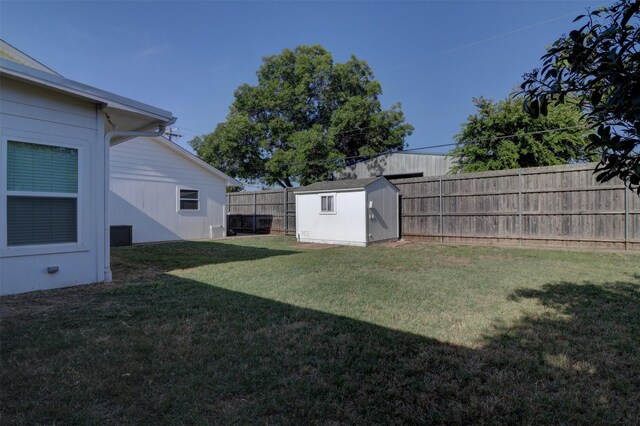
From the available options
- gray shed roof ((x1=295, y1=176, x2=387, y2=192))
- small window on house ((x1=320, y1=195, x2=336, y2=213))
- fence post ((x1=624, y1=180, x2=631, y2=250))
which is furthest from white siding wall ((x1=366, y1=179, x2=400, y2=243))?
fence post ((x1=624, y1=180, x2=631, y2=250))

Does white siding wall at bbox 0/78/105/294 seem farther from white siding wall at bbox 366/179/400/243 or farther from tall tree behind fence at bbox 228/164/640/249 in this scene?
tall tree behind fence at bbox 228/164/640/249

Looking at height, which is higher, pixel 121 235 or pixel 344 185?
pixel 344 185

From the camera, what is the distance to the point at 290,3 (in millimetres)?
12398

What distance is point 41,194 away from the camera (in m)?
4.91

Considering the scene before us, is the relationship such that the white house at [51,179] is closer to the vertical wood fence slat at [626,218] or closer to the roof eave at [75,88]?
the roof eave at [75,88]

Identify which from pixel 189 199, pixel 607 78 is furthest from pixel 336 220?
pixel 607 78

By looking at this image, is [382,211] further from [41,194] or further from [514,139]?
[41,194]

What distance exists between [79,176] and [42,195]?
0.54 meters

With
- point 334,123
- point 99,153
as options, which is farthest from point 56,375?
point 334,123

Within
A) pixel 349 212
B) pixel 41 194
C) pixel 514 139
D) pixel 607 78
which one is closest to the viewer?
pixel 607 78

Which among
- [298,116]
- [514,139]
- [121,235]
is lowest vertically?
[121,235]

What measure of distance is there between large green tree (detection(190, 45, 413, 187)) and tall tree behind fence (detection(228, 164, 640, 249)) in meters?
10.4

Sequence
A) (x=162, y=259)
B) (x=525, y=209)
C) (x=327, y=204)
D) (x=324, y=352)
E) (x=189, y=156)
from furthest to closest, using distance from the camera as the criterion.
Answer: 1. (x=189, y=156)
2. (x=327, y=204)
3. (x=525, y=209)
4. (x=162, y=259)
5. (x=324, y=352)

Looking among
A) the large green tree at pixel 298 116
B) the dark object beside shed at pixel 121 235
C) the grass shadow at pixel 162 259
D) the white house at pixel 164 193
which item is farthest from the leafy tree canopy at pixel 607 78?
the large green tree at pixel 298 116
